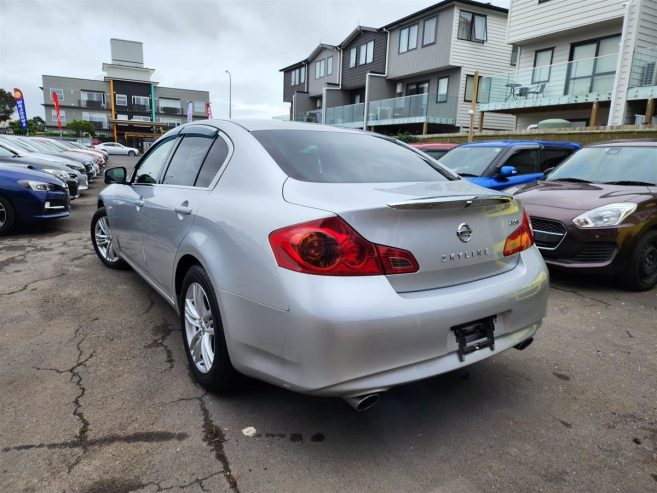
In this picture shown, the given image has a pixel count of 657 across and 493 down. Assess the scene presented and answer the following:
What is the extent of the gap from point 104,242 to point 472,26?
23.6 metres

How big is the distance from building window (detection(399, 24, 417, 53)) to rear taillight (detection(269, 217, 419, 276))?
1060 inches

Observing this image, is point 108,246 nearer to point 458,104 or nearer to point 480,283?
point 480,283

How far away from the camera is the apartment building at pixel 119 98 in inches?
2437

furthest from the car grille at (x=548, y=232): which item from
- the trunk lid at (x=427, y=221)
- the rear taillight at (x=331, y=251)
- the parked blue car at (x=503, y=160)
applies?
the rear taillight at (x=331, y=251)

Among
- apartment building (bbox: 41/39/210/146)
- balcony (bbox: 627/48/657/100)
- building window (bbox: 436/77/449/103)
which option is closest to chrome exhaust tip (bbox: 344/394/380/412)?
balcony (bbox: 627/48/657/100)

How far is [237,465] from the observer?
215cm

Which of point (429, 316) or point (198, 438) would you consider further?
point (198, 438)

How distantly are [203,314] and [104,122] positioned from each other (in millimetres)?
71286

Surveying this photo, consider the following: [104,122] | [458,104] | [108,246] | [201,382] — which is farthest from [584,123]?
[104,122]

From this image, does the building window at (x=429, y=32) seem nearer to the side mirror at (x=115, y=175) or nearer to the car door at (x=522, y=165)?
the car door at (x=522, y=165)

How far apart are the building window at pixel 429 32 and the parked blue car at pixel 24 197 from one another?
72.6ft

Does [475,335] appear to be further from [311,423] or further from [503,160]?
[503,160]

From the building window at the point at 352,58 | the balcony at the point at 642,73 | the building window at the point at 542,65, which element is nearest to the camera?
the balcony at the point at 642,73

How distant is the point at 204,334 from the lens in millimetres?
2732
